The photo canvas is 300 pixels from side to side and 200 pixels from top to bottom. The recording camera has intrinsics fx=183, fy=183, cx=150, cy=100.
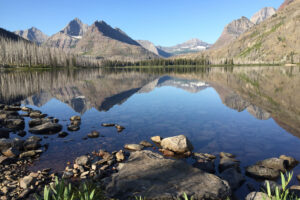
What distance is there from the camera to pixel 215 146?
619 inches

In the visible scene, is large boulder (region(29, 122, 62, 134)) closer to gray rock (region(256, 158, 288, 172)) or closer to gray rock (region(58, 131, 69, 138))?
gray rock (region(58, 131, 69, 138))

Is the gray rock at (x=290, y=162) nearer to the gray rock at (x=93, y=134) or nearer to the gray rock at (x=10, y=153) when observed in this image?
the gray rock at (x=93, y=134)

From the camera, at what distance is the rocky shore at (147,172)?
850 cm

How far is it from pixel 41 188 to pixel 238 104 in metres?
29.8

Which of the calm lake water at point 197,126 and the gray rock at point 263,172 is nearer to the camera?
the gray rock at point 263,172

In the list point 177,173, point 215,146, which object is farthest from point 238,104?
point 177,173

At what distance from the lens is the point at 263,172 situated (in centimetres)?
1117

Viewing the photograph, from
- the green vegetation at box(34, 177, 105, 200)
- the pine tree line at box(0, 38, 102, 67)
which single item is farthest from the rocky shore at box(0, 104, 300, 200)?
the pine tree line at box(0, 38, 102, 67)

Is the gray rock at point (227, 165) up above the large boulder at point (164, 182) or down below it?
below

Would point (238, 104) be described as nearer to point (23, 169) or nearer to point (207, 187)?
point (207, 187)

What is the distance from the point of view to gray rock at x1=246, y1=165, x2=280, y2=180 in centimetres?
1106

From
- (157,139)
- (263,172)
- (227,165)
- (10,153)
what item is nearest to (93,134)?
(157,139)

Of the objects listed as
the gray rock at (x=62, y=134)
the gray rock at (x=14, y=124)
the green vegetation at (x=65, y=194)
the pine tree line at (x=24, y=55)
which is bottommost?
the gray rock at (x=62, y=134)

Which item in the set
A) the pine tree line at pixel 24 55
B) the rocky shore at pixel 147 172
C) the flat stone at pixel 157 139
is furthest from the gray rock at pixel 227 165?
the pine tree line at pixel 24 55
